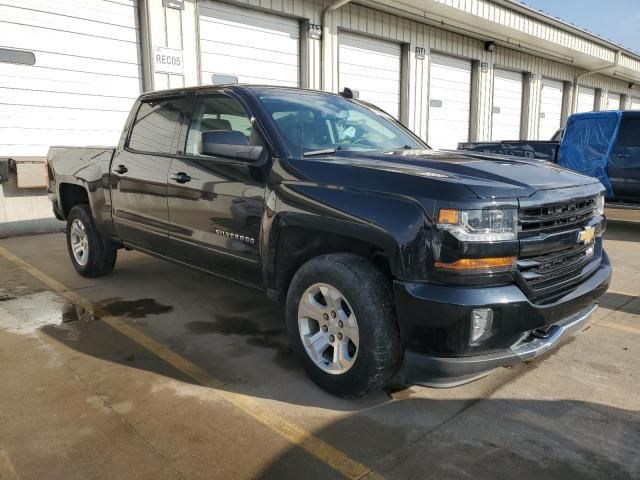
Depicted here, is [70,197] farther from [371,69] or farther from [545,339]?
[371,69]

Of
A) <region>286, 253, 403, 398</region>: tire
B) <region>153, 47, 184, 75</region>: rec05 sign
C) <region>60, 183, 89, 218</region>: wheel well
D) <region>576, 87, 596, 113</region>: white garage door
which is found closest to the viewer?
<region>286, 253, 403, 398</region>: tire

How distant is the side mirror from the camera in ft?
11.3

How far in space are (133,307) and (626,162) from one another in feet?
26.5

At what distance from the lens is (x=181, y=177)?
162 inches

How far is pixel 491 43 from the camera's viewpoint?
1662 cm

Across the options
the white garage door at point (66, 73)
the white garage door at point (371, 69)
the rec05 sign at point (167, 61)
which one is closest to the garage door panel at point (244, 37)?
the rec05 sign at point (167, 61)

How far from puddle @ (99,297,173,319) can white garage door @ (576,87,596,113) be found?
23234mm

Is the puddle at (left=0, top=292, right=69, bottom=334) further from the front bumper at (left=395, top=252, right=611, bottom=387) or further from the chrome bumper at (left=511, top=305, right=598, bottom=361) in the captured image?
the chrome bumper at (left=511, top=305, right=598, bottom=361)

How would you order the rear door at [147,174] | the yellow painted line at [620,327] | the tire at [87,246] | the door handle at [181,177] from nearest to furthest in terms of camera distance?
the door handle at [181,177] → the yellow painted line at [620,327] → the rear door at [147,174] → the tire at [87,246]

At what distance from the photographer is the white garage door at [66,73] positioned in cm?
819

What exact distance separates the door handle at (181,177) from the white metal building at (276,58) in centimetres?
540

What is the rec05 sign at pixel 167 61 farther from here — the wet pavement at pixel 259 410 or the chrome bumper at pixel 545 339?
the chrome bumper at pixel 545 339

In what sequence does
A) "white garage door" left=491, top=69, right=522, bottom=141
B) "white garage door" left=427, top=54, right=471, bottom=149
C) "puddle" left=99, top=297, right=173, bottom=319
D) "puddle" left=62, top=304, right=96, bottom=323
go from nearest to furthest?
"puddle" left=62, top=304, right=96, bottom=323 < "puddle" left=99, top=297, right=173, bottom=319 < "white garage door" left=427, top=54, right=471, bottom=149 < "white garage door" left=491, top=69, right=522, bottom=141

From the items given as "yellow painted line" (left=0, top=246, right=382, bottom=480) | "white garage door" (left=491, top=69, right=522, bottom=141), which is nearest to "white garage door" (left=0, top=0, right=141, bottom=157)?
"yellow painted line" (left=0, top=246, right=382, bottom=480)
